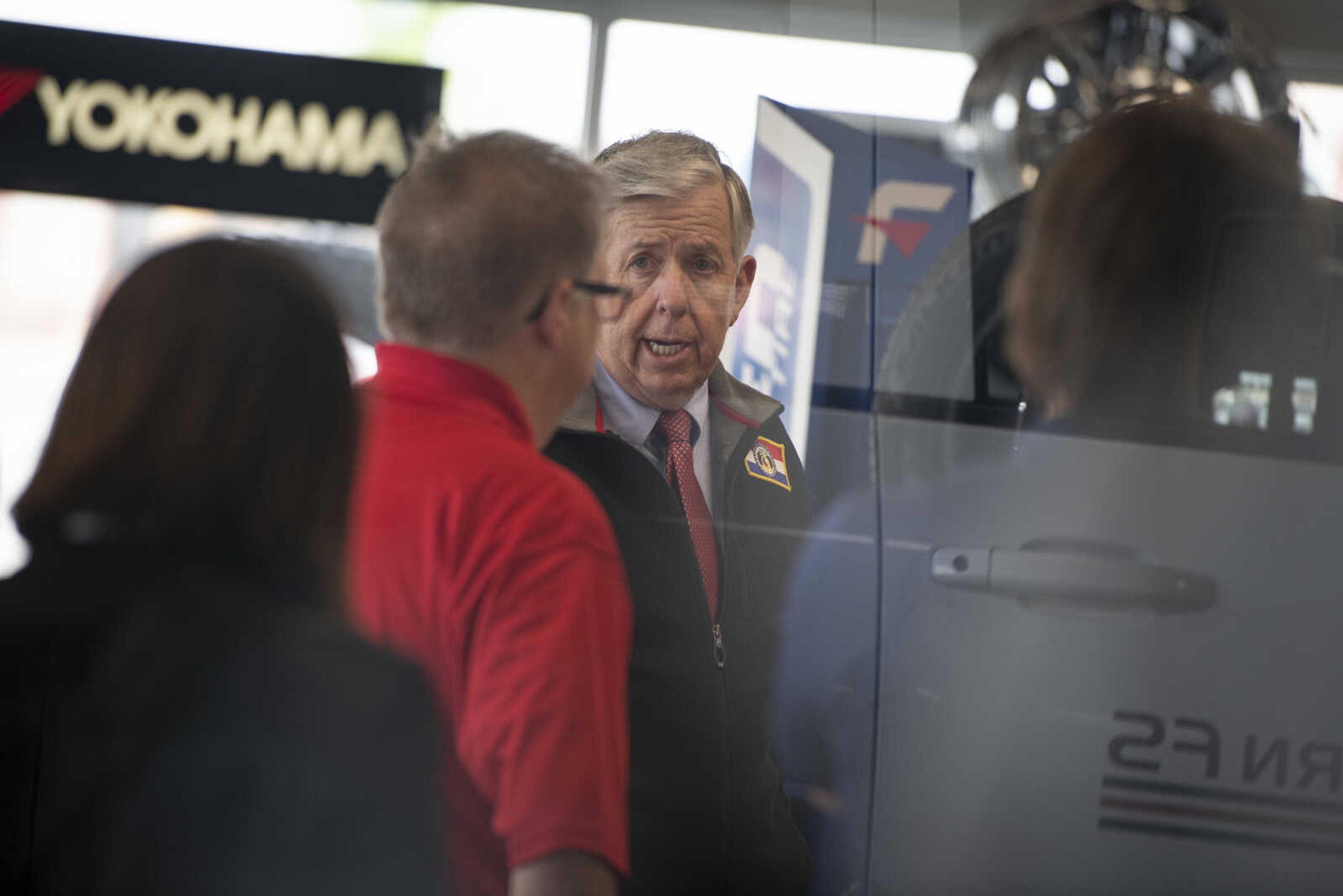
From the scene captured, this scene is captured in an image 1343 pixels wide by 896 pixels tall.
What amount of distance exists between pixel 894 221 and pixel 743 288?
0.19m

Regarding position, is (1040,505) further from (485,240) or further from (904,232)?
(485,240)

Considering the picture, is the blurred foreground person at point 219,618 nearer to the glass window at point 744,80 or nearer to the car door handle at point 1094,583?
the glass window at point 744,80

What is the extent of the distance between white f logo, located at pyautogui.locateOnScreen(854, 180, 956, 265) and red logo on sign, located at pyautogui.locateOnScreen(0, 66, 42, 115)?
0.98 meters

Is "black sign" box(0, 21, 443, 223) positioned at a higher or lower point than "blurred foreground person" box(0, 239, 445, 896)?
higher

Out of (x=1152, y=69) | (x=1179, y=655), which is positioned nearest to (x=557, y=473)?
(x=1179, y=655)

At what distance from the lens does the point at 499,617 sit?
1349mm

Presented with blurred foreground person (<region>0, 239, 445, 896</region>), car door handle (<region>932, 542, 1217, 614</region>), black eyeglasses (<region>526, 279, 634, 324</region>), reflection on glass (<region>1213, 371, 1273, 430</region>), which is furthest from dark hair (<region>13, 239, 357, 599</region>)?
reflection on glass (<region>1213, 371, 1273, 430</region>)

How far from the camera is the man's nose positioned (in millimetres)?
1495

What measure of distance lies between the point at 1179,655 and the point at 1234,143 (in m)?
0.59

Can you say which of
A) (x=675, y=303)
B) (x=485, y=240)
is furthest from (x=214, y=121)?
(x=675, y=303)

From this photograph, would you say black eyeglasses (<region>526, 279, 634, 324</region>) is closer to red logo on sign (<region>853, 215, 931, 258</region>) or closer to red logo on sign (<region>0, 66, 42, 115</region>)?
red logo on sign (<region>853, 215, 931, 258</region>)

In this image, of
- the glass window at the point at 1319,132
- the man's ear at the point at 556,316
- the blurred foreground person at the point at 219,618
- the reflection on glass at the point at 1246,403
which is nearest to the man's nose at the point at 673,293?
the man's ear at the point at 556,316

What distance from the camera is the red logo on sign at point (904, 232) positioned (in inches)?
59.4

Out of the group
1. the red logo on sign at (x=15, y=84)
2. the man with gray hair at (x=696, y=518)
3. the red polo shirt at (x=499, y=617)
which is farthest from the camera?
the red logo on sign at (x=15, y=84)
